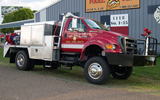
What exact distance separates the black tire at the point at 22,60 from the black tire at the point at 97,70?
3.71 meters

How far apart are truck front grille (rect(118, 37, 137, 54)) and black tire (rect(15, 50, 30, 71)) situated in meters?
4.98

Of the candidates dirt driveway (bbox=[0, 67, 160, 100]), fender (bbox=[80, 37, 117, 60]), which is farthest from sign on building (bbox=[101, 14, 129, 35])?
dirt driveway (bbox=[0, 67, 160, 100])

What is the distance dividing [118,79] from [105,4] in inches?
438

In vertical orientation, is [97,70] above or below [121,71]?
above

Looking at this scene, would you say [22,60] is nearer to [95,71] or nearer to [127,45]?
[95,71]

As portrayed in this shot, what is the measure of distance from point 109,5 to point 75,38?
1081 centimetres

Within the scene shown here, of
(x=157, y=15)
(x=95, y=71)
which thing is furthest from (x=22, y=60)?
(x=157, y=15)

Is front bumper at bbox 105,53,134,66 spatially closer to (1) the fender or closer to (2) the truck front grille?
(2) the truck front grille

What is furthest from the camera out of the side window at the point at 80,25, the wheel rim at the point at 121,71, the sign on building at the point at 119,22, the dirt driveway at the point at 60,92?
the sign on building at the point at 119,22

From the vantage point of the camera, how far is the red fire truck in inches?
252

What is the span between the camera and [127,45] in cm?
653

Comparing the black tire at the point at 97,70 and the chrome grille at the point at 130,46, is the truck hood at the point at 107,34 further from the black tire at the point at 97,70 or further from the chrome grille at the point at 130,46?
the black tire at the point at 97,70

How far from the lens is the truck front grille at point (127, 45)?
6.28m

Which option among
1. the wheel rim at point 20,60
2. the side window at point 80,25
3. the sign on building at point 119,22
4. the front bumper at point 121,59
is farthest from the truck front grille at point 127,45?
the sign on building at point 119,22
